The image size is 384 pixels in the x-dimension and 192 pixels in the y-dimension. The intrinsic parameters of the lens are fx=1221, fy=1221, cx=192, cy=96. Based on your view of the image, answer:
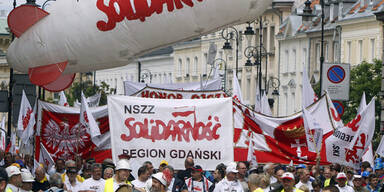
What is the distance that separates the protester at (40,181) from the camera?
18344 mm

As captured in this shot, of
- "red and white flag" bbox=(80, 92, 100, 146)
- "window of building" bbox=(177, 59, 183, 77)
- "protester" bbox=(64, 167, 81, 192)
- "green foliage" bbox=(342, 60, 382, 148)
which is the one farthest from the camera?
"window of building" bbox=(177, 59, 183, 77)

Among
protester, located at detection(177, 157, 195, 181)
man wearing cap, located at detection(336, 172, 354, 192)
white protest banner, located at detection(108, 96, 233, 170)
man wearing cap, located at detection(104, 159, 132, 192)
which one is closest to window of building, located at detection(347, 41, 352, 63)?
white protest banner, located at detection(108, 96, 233, 170)

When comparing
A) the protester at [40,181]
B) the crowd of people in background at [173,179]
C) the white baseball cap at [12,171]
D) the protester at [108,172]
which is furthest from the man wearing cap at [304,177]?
the white baseball cap at [12,171]

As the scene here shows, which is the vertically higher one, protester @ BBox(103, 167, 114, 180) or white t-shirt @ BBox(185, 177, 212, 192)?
protester @ BBox(103, 167, 114, 180)

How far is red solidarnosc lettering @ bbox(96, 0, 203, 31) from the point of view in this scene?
675 inches

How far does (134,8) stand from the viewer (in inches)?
677

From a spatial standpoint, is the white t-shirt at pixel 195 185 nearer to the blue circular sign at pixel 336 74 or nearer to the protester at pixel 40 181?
the protester at pixel 40 181

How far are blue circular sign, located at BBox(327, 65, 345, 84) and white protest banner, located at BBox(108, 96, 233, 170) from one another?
37.5ft

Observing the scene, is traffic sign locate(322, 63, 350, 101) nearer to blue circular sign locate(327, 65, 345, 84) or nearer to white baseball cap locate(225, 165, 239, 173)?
blue circular sign locate(327, 65, 345, 84)

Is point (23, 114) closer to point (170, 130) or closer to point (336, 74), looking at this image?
point (170, 130)

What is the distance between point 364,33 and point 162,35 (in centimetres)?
5130

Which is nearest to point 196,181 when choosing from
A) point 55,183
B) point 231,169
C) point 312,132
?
point 231,169

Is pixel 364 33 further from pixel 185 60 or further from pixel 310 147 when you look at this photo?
pixel 310 147

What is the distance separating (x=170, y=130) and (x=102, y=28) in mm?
2817
